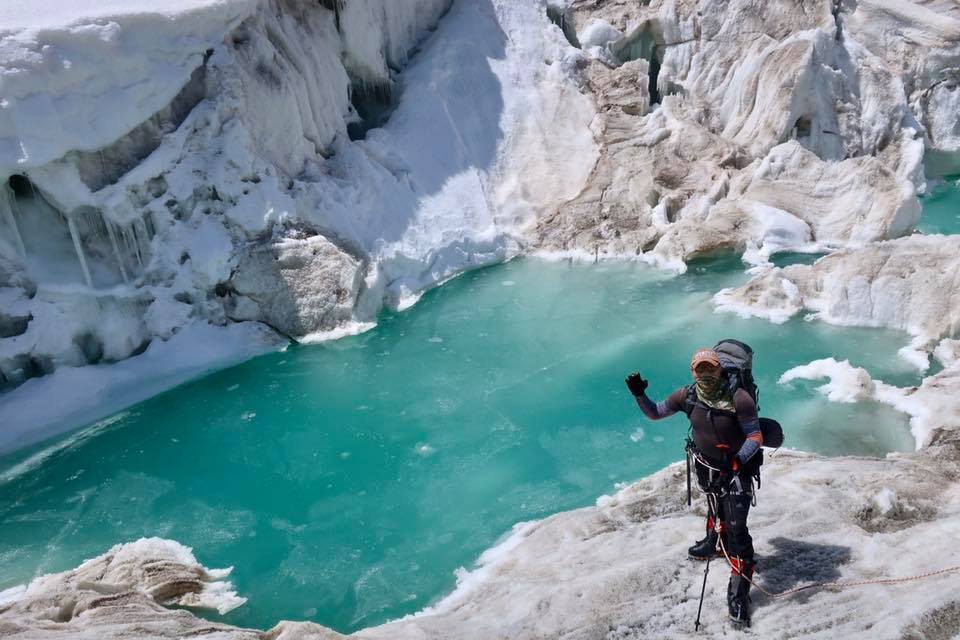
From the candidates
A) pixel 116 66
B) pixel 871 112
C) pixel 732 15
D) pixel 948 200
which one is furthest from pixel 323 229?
pixel 948 200

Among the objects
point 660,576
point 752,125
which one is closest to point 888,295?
point 752,125

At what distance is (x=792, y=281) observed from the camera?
10.6 metres

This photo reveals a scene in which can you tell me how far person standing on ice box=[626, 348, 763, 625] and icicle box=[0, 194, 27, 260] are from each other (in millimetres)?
8001

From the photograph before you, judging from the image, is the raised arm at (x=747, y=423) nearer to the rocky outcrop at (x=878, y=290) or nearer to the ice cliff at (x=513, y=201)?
the ice cliff at (x=513, y=201)

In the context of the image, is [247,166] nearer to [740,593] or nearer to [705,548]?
[705,548]

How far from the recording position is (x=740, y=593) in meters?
4.16

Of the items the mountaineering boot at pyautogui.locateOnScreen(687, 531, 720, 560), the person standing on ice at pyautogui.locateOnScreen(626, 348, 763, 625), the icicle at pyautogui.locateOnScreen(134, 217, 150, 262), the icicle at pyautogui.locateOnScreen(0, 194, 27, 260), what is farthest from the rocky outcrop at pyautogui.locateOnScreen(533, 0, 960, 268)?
the person standing on ice at pyautogui.locateOnScreen(626, 348, 763, 625)

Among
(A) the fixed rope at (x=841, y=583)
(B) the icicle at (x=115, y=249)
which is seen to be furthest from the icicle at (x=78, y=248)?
(A) the fixed rope at (x=841, y=583)

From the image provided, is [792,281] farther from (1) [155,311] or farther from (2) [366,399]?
(1) [155,311]

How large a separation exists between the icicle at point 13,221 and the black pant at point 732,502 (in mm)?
8412

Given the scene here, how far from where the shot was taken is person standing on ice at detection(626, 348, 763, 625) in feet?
12.9

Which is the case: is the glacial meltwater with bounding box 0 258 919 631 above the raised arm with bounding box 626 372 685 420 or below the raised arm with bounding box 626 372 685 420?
below

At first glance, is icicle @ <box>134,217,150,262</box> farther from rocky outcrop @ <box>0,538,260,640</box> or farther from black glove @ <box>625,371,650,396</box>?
black glove @ <box>625,371,650,396</box>

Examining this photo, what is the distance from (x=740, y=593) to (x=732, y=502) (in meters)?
0.51
